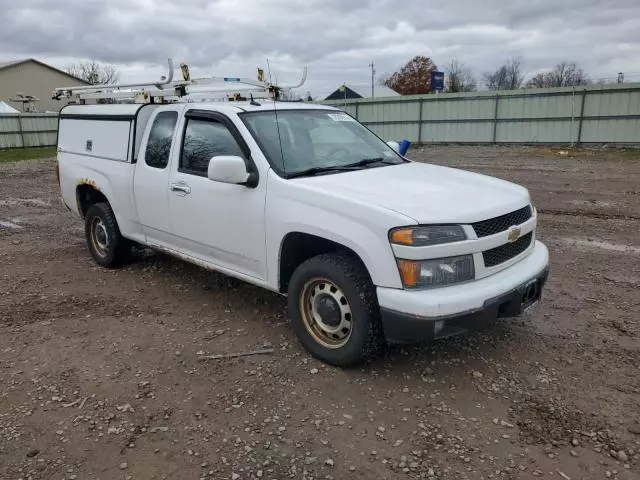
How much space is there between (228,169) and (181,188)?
992 millimetres

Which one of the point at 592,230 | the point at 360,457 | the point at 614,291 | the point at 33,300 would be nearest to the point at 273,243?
the point at 360,457

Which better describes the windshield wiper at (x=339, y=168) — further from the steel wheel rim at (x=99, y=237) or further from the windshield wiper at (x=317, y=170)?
the steel wheel rim at (x=99, y=237)

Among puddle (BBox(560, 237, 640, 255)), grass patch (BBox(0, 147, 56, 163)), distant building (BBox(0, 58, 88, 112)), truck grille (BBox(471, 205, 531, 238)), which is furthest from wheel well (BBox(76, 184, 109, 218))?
distant building (BBox(0, 58, 88, 112))

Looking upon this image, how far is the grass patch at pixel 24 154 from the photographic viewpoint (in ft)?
75.3

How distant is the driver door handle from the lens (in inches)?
183

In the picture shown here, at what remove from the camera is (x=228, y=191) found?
4.25 m

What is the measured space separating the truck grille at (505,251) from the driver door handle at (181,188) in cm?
254

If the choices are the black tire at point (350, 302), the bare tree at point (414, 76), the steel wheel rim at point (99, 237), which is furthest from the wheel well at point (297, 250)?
the bare tree at point (414, 76)

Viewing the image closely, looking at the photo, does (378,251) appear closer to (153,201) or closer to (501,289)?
(501,289)

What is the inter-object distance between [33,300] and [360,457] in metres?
3.87

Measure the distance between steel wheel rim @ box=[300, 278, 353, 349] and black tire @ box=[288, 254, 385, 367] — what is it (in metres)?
0.02

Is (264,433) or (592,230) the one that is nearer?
(264,433)

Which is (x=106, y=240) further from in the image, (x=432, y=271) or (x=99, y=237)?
(x=432, y=271)

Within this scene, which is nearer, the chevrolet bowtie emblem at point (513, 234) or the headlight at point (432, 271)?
the headlight at point (432, 271)
